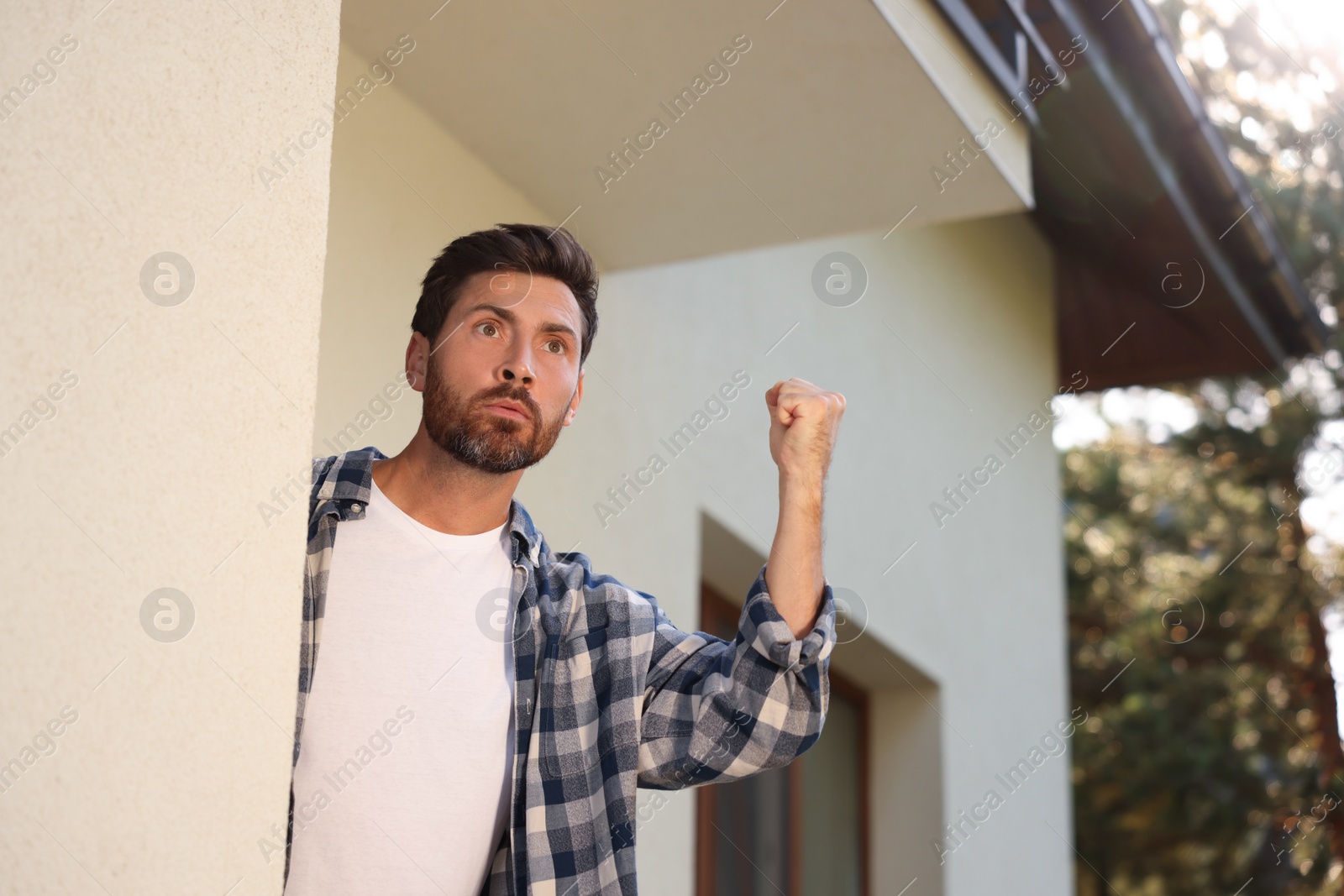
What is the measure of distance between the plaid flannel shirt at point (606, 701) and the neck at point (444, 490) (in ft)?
0.27

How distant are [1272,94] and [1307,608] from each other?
4369 millimetres

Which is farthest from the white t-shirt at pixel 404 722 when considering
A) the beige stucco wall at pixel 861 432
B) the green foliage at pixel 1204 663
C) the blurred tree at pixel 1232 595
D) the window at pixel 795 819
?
the green foliage at pixel 1204 663

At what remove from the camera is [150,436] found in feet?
5.01

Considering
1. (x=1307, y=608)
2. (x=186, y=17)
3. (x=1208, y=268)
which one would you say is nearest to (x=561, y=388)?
(x=186, y=17)

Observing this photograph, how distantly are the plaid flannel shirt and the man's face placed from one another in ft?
A: 0.58

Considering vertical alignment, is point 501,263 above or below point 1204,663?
below

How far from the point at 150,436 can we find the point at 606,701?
3.48 ft

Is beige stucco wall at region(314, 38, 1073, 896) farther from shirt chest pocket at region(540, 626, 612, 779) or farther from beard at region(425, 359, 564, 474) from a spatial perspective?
shirt chest pocket at region(540, 626, 612, 779)

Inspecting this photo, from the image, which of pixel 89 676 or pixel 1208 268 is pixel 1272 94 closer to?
pixel 1208 268

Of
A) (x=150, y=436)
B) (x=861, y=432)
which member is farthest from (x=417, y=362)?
(x=861, y=432)

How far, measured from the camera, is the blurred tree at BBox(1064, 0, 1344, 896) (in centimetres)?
1149

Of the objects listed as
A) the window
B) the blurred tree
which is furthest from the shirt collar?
the blurred tree

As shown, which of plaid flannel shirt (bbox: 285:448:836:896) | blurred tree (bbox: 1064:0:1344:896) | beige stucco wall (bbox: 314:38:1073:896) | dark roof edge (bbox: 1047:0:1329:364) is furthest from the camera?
blurred tree (bbox: 1064:0:1344:896)

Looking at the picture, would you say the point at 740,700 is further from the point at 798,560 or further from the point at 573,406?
the point at 573,406
